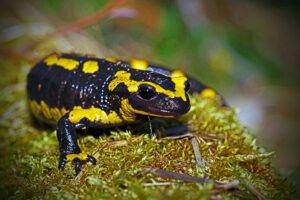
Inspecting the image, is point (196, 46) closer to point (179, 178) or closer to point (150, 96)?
point (150, 96)

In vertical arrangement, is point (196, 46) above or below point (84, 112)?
above

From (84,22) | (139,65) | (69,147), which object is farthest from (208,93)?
(84,22)

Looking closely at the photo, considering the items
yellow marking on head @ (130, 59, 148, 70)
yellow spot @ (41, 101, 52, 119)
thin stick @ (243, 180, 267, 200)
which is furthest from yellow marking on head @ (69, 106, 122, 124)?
thin stick @ (243, 180, 267, 200)

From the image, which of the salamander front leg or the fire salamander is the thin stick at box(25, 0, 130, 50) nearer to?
the fire salamander

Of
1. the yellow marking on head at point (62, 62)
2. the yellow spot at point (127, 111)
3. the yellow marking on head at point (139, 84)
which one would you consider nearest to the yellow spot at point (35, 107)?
the yellow marking on head at point (62, 62)

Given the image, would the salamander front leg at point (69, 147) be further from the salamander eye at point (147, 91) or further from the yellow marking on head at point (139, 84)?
the salamander eye at point (147, 91)

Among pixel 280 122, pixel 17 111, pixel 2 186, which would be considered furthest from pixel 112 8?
pixel 280 122
